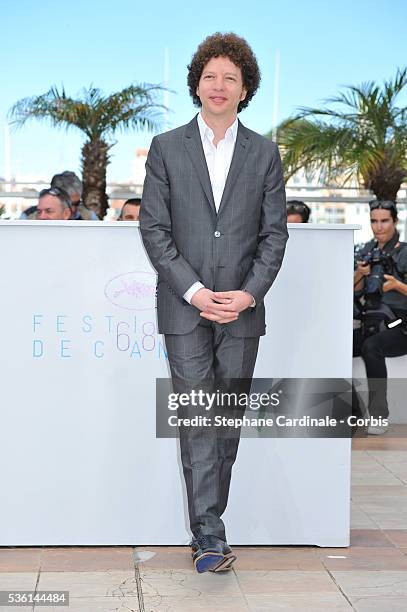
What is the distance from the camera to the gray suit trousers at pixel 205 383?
3.50m

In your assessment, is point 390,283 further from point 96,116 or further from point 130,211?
point 96,116

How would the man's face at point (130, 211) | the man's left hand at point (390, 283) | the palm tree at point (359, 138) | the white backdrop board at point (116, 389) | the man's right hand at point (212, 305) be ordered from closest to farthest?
the man's right hand at point (212, 305)
the white backdrop board at point (116, 389)
the man's left hand at point (390, 283)
the man's face at point (130, 211)
the palm tree at point (359, 138)

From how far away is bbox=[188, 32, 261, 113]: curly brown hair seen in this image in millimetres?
3572

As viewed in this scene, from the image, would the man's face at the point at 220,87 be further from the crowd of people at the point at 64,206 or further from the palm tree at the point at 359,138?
the palm tree at the point at 359,138

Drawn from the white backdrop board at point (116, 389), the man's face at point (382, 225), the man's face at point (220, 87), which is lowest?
the white backdrop board at point (116, 389)

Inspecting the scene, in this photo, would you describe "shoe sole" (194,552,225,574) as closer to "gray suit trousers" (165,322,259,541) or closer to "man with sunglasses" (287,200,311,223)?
"gray suit trousers" (165,322,259,541)

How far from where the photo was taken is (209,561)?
345 centimetres

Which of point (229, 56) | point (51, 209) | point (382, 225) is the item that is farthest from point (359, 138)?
point (229, 56)

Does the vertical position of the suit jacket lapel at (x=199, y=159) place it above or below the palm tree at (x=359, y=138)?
below

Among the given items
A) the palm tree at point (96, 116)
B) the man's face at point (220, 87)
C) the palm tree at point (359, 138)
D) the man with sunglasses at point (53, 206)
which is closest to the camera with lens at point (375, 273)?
the man with sunglasses at point (53, 206)

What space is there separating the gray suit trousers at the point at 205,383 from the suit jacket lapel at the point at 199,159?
470 millimetres

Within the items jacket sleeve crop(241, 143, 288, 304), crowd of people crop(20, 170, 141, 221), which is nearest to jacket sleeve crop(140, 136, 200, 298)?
jacket sleeve crop(241, 143, 288, 304)

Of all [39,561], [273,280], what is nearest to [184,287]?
[273,280]

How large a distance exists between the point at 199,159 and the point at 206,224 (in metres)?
0.23
